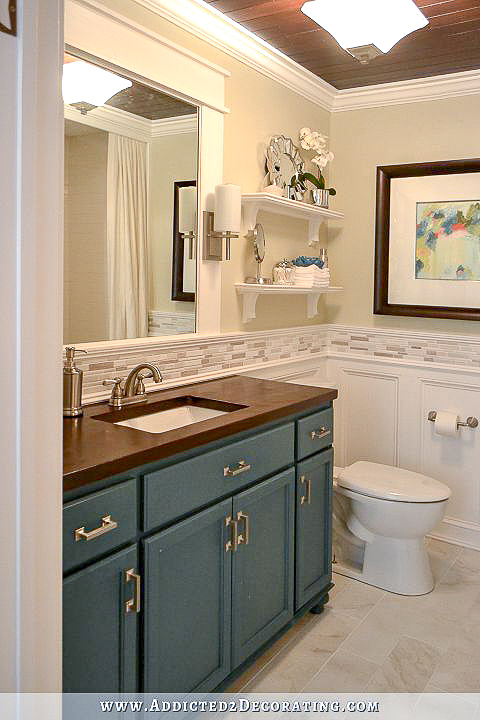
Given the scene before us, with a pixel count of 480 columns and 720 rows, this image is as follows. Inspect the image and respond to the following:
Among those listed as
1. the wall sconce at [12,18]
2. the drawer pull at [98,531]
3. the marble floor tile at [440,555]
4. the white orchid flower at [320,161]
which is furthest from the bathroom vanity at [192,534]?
the white orchid flower at [320,161]

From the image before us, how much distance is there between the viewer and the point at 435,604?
2773mm

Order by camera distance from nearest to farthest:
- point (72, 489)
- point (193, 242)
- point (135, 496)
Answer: point (72, 489) < point (135, 496) < point (193, 242)

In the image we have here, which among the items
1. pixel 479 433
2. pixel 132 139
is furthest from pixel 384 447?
pixel 132 139

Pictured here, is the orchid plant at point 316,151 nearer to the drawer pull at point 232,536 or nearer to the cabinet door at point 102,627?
the drawer pull at point 232,536

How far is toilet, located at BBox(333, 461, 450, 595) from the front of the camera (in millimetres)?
2809

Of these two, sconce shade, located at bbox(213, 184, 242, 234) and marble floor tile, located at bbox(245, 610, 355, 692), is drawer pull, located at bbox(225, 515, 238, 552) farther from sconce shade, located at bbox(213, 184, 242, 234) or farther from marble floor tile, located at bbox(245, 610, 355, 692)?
sconce shade, located at bbox(213, 184, 242, 234)

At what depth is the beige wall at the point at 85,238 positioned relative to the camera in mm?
2164

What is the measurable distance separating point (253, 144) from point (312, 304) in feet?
2.99

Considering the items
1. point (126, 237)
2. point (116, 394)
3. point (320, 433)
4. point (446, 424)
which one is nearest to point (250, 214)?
point (126, 237)

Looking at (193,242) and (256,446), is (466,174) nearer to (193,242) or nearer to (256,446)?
(193,242)

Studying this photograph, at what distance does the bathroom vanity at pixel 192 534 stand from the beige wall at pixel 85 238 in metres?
0.30

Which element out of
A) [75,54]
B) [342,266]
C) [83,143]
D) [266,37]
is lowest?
[342,266]

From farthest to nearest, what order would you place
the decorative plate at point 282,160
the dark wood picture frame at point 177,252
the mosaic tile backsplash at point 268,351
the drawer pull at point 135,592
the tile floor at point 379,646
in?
the decorative plate at point 282,160 → the dark wood picture frame at point 177,252 → the mosaic tile backsplash at point 268,351 → the tile floor at point 379,646 → the drawer pull at point 135,592

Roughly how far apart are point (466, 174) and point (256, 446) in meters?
1.90
